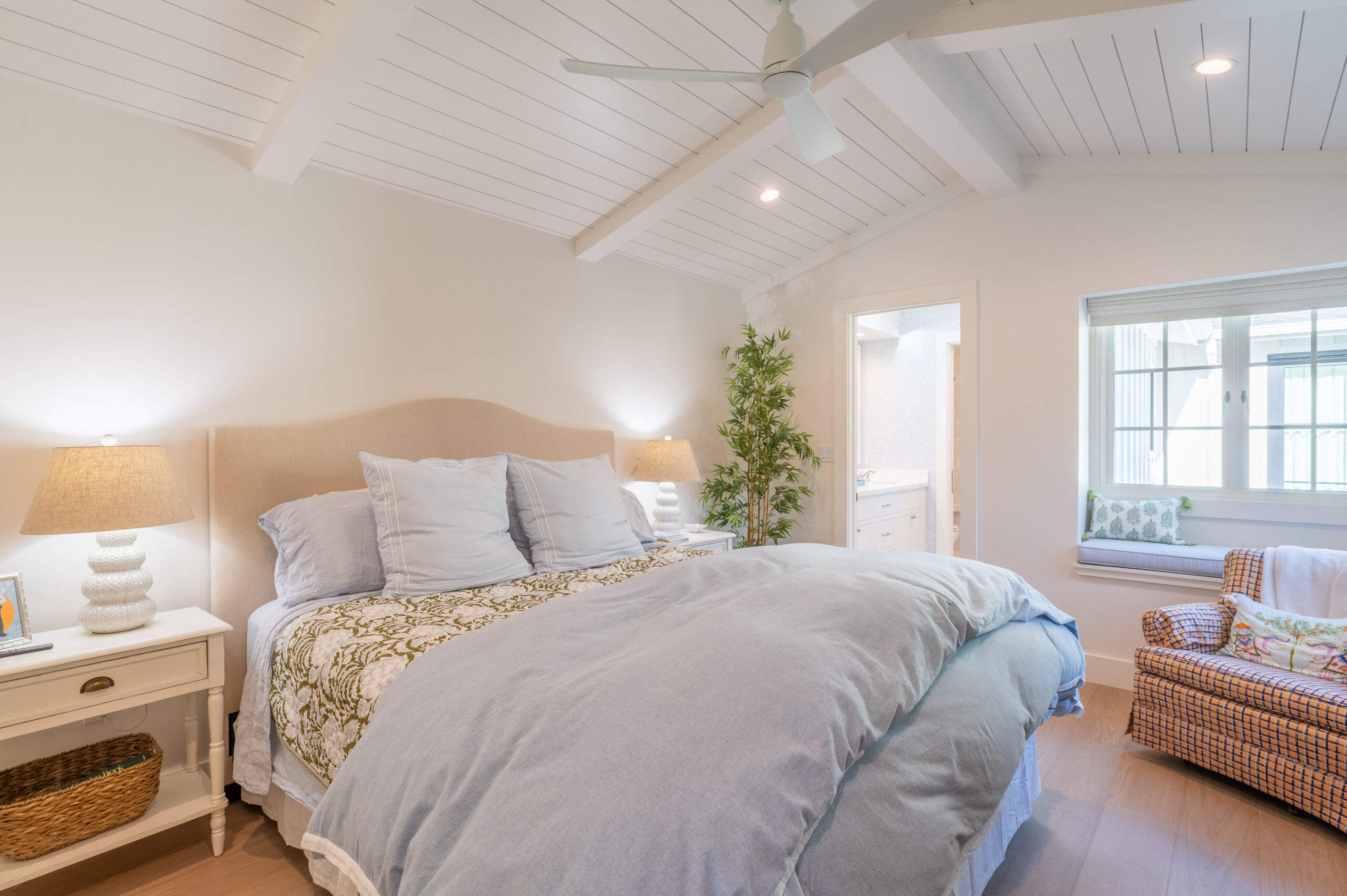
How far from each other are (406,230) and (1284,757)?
3.78 meters

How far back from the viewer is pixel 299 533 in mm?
2312

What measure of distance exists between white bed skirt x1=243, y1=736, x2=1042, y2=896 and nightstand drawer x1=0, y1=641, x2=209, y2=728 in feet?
1.25

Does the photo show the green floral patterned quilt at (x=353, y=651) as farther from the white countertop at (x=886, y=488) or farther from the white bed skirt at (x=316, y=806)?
the white countertop at (x=886, y=488)

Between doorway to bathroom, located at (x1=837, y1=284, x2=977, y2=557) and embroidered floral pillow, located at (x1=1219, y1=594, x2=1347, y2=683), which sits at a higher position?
doorway to bathroom, located at (x1=837, y1=284, x2=977, y2=557)

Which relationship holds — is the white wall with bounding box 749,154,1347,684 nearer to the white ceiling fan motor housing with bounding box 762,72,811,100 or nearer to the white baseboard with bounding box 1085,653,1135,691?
the white baseboard with bounding box 1085,653,1135,691

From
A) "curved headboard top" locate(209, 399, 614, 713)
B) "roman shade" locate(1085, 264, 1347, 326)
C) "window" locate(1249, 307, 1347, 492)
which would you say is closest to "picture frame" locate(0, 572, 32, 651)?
"curved headboard top" locate(209, 399, 614, 713)

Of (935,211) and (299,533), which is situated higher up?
(935,211)

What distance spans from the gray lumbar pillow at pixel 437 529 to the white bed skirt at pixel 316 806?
566 millimetres

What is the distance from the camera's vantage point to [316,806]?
5.83 feet

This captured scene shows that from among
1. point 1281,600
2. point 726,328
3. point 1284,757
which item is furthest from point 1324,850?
point 726,328

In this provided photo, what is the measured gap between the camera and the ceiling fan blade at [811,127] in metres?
2.03

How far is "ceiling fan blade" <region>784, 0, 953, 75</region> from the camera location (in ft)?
4.92

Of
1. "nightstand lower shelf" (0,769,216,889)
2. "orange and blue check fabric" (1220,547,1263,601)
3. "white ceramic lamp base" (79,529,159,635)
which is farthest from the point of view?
"orange and blue check fabric" (1220,547,1263,601)

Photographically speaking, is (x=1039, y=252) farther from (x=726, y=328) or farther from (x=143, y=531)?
(x=143, y=531)
